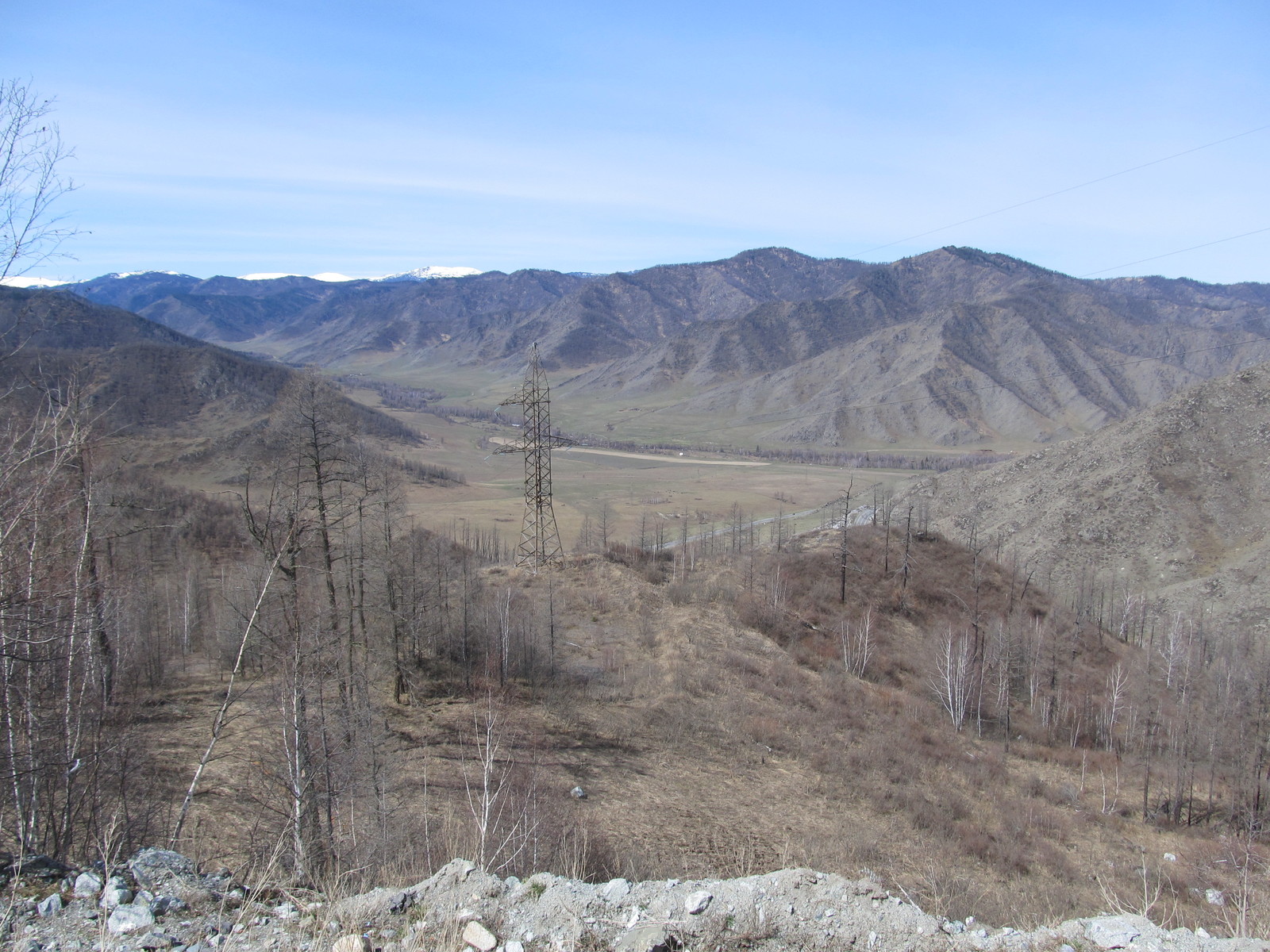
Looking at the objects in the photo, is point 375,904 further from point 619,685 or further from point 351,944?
point 619,685

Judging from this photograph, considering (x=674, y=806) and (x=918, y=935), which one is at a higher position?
(x=918, y=935)

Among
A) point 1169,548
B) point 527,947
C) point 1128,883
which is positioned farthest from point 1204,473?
point 527,947

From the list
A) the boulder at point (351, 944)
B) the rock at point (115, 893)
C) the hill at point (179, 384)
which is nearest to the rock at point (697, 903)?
the boulder at point (351, 944)

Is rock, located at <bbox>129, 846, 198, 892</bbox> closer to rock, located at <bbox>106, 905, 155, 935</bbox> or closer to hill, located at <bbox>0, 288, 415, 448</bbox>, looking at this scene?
rock, located at <bbox>106, 905, 155, 935</bbox>

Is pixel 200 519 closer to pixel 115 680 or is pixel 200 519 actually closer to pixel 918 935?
pixel 115 680

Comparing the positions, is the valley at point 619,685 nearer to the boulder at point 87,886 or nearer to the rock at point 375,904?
the rock at point 375,904

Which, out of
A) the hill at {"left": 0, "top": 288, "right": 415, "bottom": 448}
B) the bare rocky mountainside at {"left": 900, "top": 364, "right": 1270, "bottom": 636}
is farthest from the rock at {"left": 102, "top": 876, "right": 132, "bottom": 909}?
the hill at {"left": 0, "top": 288, "right": 415, "bottom": 448}
